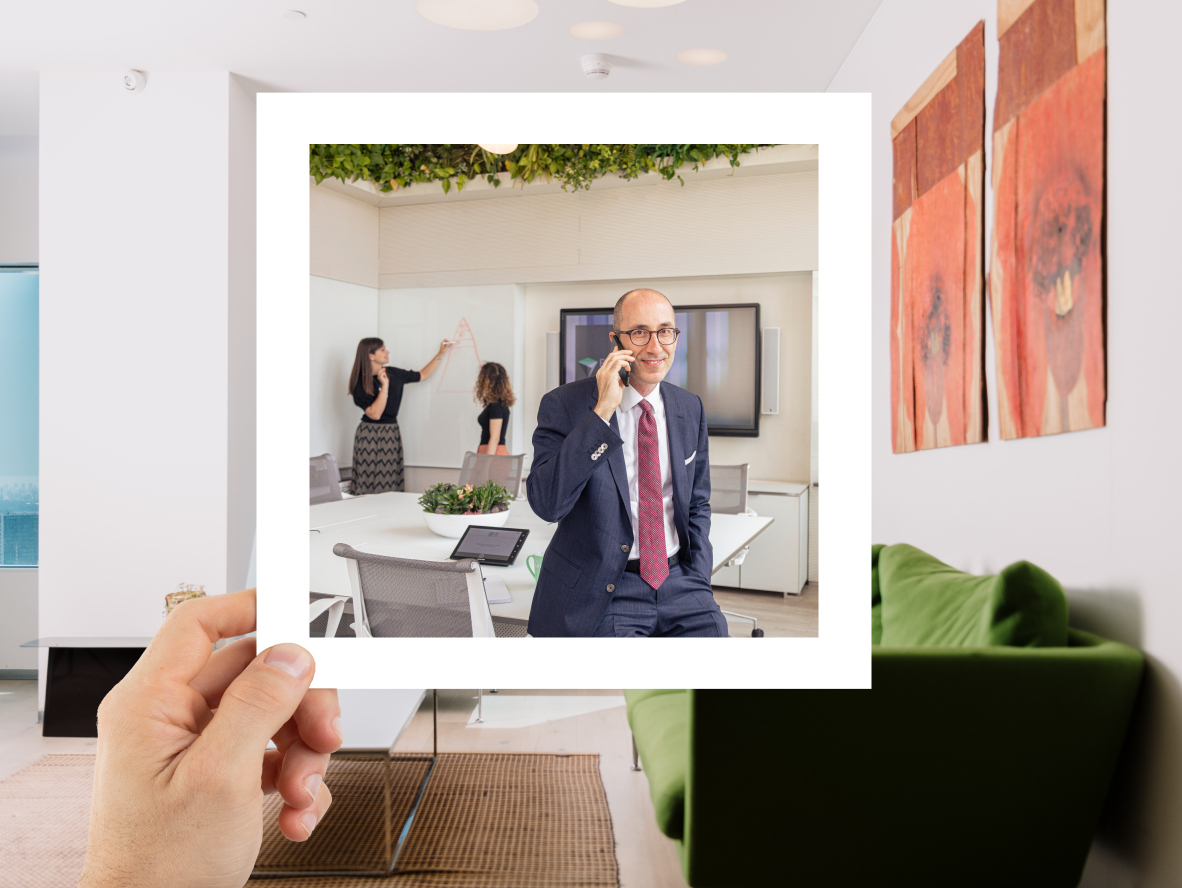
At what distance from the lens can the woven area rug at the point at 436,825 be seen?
213cm

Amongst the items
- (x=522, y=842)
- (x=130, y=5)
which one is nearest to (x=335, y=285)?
(x=522, y=842)

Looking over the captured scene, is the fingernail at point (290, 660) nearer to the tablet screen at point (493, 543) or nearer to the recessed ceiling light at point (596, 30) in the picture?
the tablet screen at point (493, 543)

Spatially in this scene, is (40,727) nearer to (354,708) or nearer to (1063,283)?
(354,708)

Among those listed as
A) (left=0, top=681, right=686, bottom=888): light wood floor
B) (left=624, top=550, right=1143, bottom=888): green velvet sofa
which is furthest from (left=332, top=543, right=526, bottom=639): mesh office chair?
(left=0, top=681, right=686, bottom=888): light wood floor

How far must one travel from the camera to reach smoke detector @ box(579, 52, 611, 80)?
3.05 meters

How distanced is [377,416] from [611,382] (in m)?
0.34

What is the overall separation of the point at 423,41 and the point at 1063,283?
2491mm

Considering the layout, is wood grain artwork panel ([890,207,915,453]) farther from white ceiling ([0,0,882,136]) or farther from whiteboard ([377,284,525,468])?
whiteboard ([377,284,525,468])

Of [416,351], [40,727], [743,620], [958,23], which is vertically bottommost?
[40,727]

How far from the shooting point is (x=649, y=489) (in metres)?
0.83

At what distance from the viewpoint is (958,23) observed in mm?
2049

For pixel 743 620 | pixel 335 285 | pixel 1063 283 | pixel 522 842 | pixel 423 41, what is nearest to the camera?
pixel 743 620

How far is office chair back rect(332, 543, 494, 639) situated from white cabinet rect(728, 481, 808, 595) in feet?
0.95

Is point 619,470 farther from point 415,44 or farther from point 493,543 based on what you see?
point 415,44
